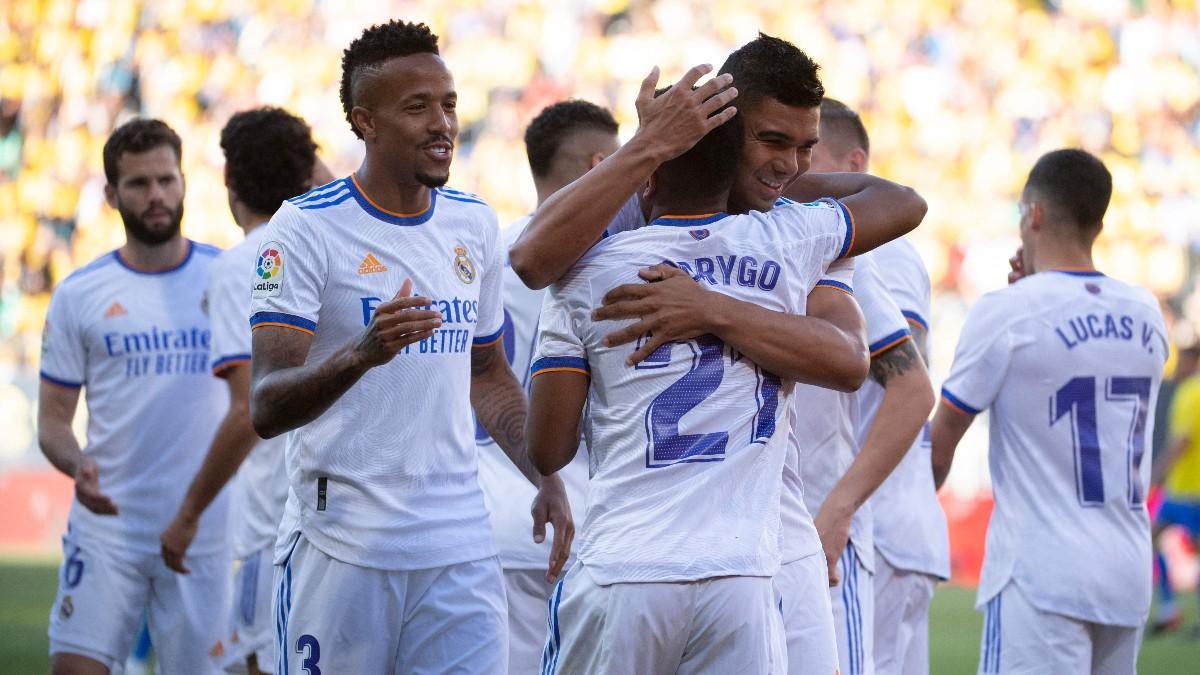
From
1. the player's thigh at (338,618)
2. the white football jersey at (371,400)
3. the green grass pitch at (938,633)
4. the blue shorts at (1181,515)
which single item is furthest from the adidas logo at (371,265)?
the blue shorts at (1181,515)

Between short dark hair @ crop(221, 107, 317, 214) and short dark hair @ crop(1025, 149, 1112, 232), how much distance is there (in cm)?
279

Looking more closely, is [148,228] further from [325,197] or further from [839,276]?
[839,276]

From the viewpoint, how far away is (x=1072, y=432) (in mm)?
4977

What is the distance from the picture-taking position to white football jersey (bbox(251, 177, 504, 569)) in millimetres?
3855

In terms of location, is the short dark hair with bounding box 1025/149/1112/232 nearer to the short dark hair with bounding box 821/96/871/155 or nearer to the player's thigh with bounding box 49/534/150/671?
the short dark hair with bounding box 821/96/871/155

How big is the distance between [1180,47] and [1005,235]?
155 inches

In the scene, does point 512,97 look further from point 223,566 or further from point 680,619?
point 680,619

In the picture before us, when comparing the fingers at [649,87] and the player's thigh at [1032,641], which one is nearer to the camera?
the fingers at [649,87]

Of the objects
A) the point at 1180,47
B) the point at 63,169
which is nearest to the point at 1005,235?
the point at 1180,47

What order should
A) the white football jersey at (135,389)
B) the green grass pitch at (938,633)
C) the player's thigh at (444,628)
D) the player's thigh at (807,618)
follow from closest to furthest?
the player's thigh at (807,618) → the player's thigh at (444,628) → the white football jersey at (135,389) → the green grass pitch at (938,633)

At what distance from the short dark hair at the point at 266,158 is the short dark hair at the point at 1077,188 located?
2.79 metres

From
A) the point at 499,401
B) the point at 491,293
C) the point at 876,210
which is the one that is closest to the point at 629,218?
the point at 876,210

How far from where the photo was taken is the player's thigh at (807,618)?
3609mm

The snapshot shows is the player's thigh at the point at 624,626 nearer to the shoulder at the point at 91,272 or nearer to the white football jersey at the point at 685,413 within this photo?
the white football jersey at the point at 685,413
